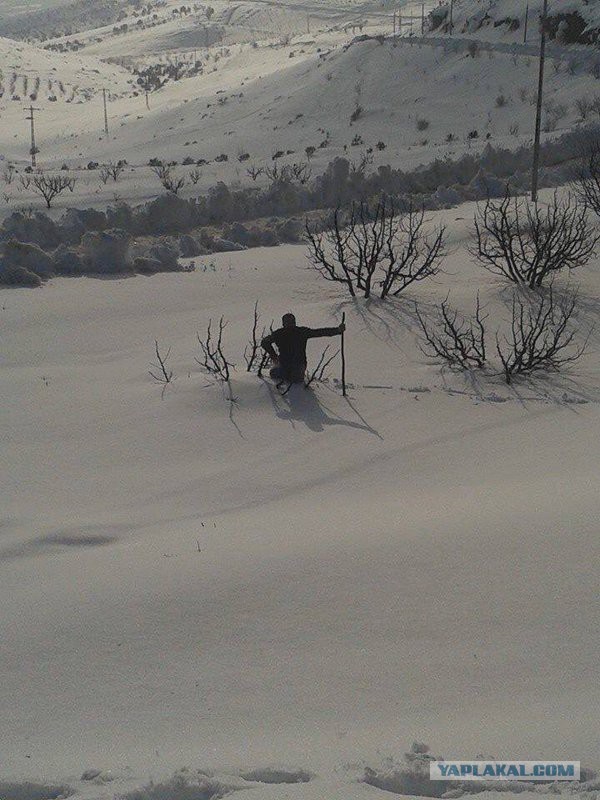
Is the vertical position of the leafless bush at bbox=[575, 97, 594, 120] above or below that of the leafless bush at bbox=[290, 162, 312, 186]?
above

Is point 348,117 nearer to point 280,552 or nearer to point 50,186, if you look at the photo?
point 50,186

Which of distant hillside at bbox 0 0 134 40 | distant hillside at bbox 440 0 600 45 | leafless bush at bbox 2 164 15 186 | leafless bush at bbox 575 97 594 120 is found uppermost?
distant hillside at bbox 0 0 134 40

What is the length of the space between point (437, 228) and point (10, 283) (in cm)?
709

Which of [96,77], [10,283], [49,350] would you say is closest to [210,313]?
[49,350]

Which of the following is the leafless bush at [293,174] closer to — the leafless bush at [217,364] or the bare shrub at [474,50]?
the leafless bush at [217,364]

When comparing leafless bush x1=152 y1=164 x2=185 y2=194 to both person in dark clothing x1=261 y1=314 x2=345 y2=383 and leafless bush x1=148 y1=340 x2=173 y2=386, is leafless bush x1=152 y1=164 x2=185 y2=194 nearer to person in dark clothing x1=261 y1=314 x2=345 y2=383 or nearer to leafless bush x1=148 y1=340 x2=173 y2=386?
leafless bush x1=148 y1=340 x2=173 y2=386

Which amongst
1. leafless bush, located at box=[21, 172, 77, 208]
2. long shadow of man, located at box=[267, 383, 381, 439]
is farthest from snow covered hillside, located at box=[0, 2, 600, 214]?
long shadow of man, located at box=[267, 383, 381, 439]

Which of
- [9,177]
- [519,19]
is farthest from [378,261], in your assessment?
[519,19]

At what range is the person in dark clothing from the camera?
7956 millimetres

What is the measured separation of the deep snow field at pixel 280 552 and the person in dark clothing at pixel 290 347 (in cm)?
29

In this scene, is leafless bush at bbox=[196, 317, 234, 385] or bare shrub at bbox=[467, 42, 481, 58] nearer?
leafless bush at bbox=[196, 317, 234, 385]

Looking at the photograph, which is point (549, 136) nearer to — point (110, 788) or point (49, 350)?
point (49, 350)

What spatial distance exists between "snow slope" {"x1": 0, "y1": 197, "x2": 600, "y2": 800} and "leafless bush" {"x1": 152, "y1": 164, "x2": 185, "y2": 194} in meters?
13.5

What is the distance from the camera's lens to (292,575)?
478 centimetres
